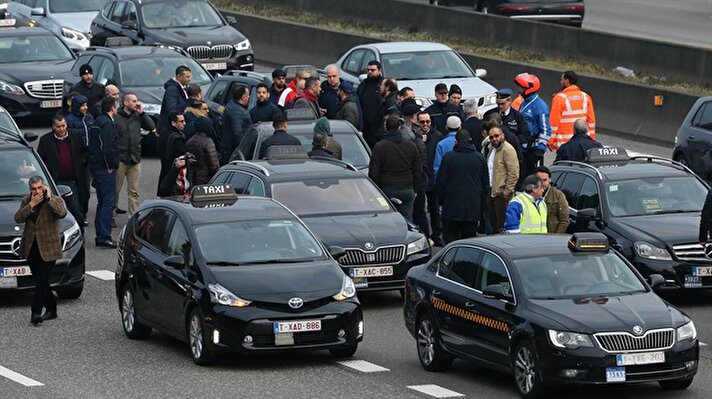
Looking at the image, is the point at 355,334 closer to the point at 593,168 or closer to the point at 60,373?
the point at 60,373

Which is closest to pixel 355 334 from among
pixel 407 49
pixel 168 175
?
pixel 168 175

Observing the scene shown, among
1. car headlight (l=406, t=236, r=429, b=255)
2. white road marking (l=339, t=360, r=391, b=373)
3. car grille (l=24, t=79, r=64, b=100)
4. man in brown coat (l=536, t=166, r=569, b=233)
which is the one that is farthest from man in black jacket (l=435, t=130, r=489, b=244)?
car grille (l=24, t=79, r=64, b=100)

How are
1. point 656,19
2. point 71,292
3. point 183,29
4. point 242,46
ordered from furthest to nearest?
point 656,19
point 183,29
point 242,46
point 71,292

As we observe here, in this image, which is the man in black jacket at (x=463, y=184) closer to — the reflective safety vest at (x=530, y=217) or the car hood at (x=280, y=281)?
the reflective safety vest at (x=530, y=217)

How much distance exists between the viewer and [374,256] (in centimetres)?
1978

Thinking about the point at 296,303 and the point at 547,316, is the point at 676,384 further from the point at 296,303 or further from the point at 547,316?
the point at 296,303

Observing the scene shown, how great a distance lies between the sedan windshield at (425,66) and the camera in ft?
103

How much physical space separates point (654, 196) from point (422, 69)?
10.9 metres

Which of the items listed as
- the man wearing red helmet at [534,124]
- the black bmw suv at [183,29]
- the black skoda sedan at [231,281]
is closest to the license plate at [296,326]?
the black skoda sedan at [231,281]

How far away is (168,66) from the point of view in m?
32.2

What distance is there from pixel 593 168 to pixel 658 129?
10.4 metres

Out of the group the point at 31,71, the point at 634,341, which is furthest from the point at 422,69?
the point at 634,341

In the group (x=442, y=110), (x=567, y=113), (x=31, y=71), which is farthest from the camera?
(x=31, y=71)

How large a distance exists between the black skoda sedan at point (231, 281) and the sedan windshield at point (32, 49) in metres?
16.9
